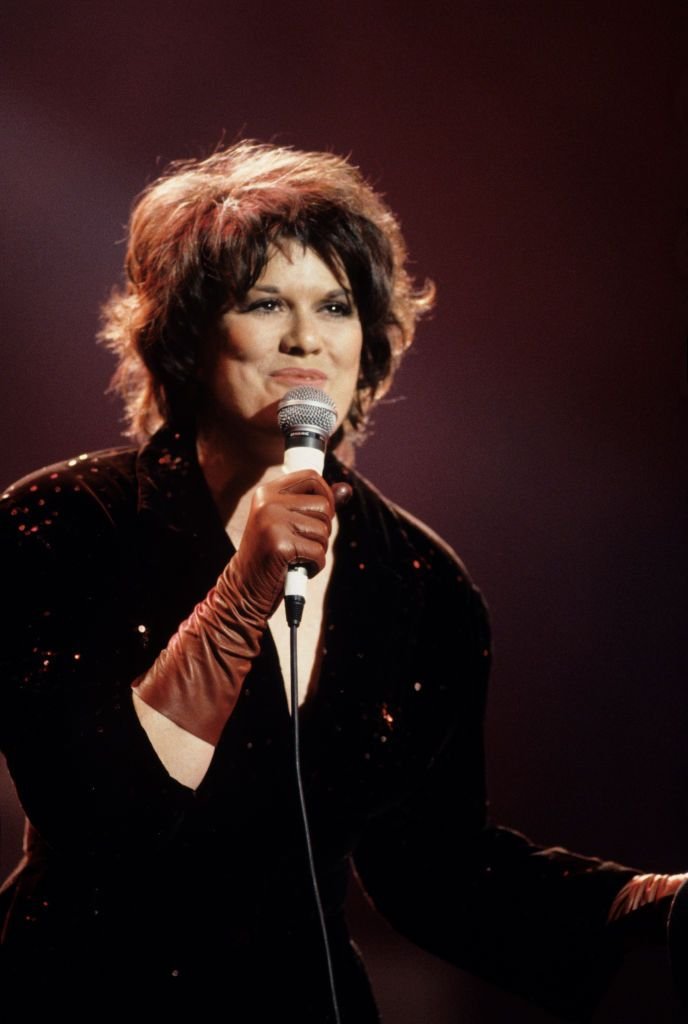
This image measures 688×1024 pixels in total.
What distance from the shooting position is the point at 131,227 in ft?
5.07

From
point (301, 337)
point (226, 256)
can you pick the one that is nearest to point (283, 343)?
point (301, 337)

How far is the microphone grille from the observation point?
108cm

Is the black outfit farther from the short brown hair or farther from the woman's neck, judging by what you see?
the short brown hair

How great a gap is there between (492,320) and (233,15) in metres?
0.67

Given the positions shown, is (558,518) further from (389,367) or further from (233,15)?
(233,15)

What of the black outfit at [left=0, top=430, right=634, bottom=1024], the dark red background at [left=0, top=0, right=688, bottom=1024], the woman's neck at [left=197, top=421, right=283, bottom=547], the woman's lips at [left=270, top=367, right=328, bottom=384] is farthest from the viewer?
the dark red background at [left=0, top=0, right=688, bottom=1024]

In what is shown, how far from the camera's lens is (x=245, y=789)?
4.21 ft

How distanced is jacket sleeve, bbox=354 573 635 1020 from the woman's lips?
43cm

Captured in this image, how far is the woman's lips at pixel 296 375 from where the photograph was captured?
1.33 metres

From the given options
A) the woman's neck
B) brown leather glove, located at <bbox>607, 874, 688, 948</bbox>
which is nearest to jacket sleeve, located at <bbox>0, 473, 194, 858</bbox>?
the woman's neck

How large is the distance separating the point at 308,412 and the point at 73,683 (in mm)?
424

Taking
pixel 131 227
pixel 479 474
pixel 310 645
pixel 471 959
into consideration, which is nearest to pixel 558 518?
pixel 479 474

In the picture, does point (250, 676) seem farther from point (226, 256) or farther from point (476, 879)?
point (226, 256)

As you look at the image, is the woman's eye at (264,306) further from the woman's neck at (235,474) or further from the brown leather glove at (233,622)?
the brown leather glove at (233,622)
